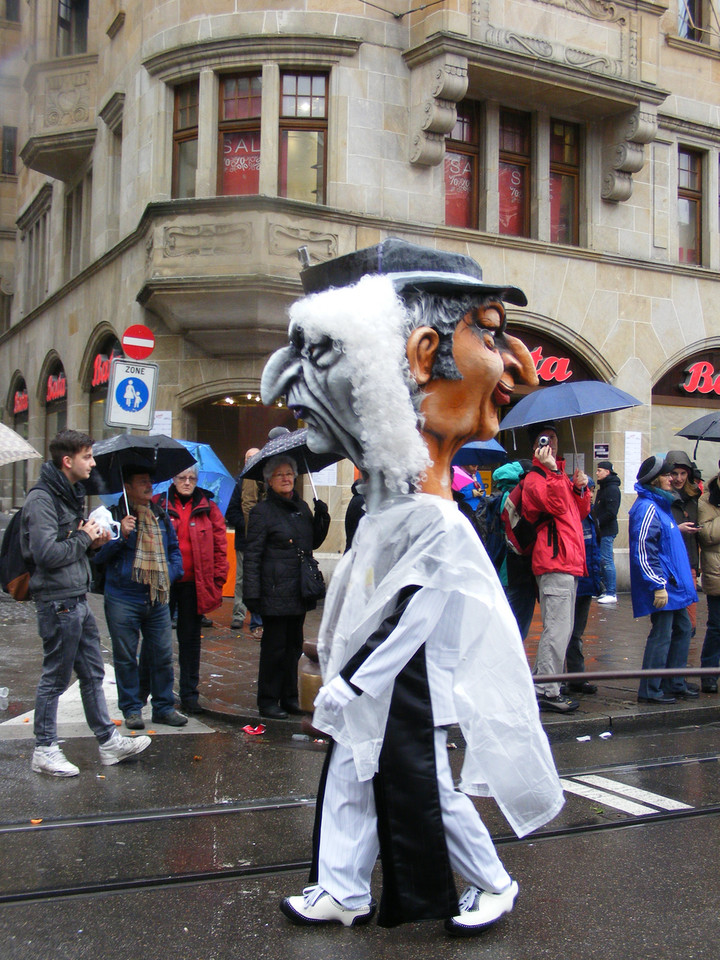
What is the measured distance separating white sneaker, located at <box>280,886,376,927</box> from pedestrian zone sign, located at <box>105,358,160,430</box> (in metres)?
5.77

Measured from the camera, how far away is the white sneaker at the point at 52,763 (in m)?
5.20

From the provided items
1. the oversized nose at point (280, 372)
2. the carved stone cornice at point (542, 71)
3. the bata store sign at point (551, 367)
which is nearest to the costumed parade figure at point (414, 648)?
the oversized nose at point (280, 372)

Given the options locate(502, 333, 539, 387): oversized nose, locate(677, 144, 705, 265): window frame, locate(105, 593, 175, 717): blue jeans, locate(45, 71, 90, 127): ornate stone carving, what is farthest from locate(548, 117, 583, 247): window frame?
locate(502, 333, 539, 387): oversized nose

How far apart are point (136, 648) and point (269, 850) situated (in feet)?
7.78

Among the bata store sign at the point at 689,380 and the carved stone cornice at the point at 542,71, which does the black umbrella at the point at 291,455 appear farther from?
the bata store sign at the point at 689,380

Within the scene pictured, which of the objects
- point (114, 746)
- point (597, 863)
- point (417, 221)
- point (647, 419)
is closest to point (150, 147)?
point (417, 221)

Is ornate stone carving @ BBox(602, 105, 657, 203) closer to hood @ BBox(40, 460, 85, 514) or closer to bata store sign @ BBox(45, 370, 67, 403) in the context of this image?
bata store sign @ BBox(45, 370, 67, 403)

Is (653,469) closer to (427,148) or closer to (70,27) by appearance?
(427,148)

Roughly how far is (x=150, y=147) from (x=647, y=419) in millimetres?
8716

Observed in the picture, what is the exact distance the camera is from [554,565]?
22.0 feet

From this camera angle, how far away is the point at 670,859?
4047 mm

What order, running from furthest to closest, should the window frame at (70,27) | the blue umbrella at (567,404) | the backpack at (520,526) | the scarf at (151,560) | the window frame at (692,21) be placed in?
1. the window frame at (70,27)
2. the window frame at (692,21)
3. the blue umbrella at (567,404)
4. the backpack at (520,526)
5. the scarf at (151,560)

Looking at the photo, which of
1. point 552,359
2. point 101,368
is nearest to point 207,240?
point 101,368

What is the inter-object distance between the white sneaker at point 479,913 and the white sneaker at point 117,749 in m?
2.76
